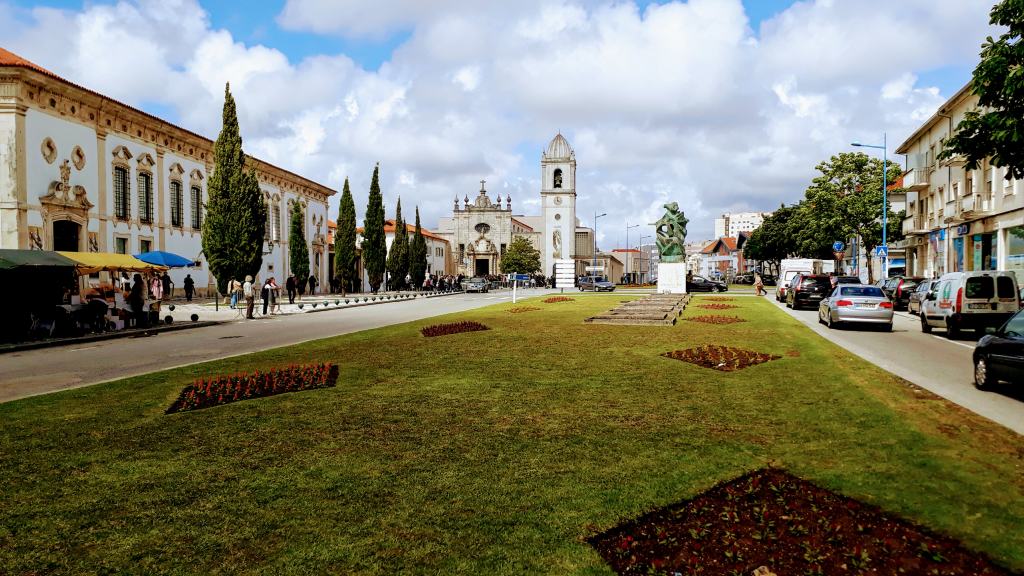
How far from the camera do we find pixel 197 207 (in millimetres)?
43625

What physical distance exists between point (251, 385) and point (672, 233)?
37964mm

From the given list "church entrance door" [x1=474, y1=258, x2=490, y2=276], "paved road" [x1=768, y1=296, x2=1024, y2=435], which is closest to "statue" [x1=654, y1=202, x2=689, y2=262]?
"paved road" [x1=768, y1=296, x2=1024, y2=435]

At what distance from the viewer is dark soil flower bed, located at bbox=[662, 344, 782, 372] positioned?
1143cm

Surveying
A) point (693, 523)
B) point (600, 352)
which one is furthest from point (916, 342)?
point (693, 523)

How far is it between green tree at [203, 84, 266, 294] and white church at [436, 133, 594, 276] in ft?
261

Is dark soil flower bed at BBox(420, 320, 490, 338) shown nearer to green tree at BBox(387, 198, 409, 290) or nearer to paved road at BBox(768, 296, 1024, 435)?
paved road at BBox(768, 296, 1024, 435)

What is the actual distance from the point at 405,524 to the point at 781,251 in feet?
316

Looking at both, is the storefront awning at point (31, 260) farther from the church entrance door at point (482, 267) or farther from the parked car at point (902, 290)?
the church entrance door at point (482, 267)

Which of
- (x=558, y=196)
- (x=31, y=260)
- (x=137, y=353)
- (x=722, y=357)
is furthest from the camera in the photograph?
(x=558, y=196)

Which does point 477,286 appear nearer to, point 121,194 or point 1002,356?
point 121,194

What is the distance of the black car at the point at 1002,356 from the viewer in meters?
8.89

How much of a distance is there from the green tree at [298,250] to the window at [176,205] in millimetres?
13593

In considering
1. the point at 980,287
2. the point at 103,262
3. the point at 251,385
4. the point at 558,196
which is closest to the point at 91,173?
the point at 103,262

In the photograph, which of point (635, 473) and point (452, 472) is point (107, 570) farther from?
point (635, 473)
